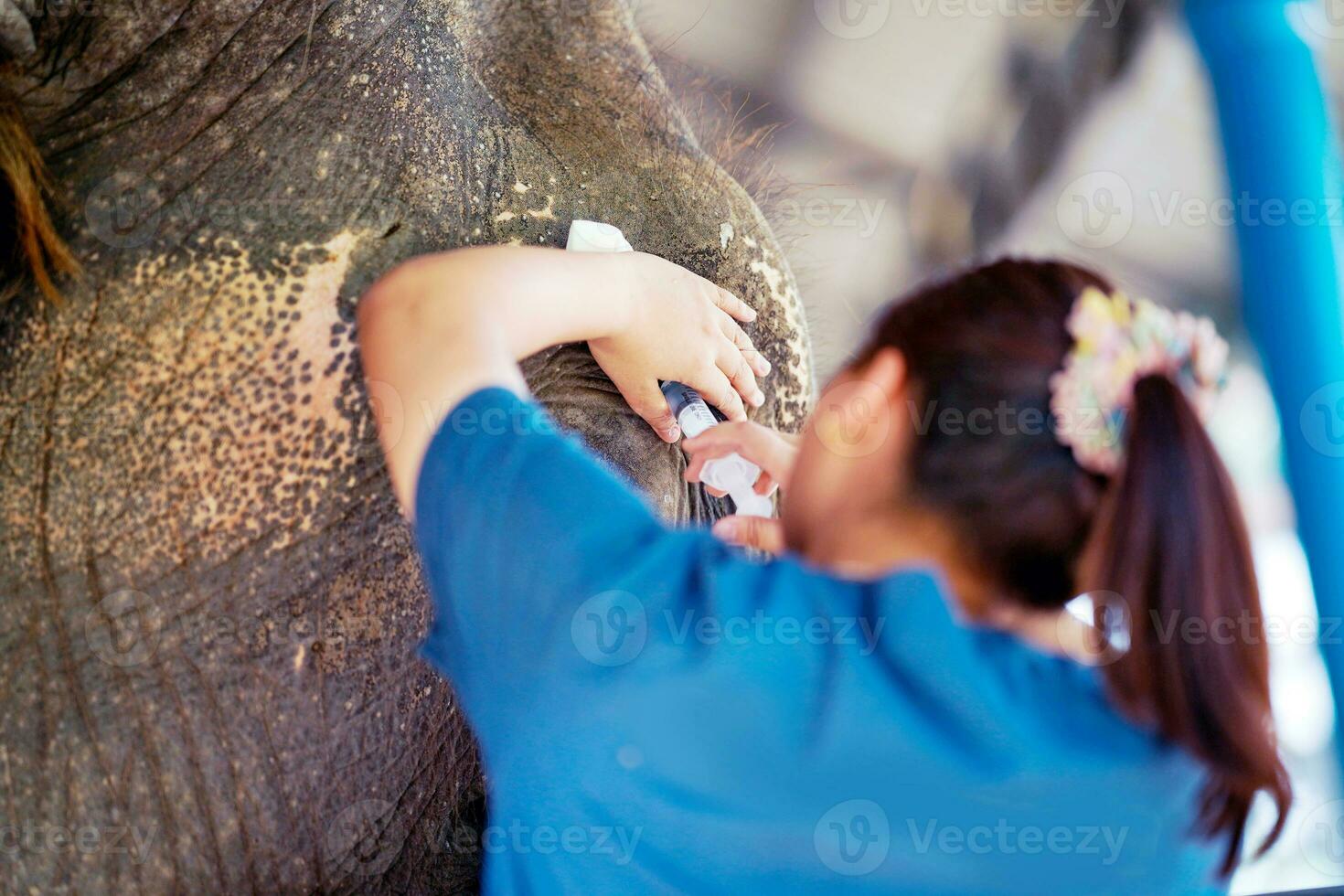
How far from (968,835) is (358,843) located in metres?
0.37

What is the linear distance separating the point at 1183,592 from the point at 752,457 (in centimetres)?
25

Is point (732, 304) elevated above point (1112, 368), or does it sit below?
below

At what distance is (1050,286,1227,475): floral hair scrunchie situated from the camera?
42cm

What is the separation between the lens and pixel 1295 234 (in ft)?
3.61

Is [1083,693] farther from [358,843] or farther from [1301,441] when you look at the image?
[1301,441]

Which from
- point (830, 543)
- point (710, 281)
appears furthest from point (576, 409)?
point (830, 543)

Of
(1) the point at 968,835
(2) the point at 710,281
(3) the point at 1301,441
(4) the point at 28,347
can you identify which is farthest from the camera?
(3) the point at 1301,441

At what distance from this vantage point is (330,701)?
62 centimetres

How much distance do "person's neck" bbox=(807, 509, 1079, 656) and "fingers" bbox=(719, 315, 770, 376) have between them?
0.27m
